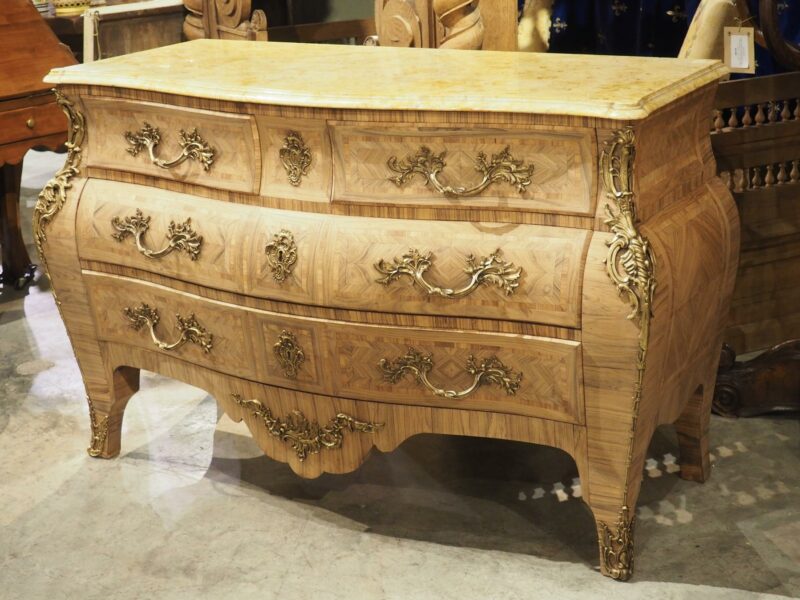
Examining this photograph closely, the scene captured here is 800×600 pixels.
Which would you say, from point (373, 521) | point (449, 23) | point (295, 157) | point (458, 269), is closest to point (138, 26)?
point (449, 23)

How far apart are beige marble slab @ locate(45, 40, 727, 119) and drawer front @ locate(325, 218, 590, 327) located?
0.25 metres

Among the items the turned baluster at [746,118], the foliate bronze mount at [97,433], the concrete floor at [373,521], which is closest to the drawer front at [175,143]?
the foliate bronze mount at [97,433]

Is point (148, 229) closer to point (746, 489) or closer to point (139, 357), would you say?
point (139, 357)

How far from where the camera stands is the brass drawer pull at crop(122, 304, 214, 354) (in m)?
2.58

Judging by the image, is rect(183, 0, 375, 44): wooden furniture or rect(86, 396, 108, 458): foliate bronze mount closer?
rect(86, 396, 108, 458): foliate bronze mount

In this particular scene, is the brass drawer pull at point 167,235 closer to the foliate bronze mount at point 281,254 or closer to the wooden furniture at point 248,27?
the foliate bronze mount at point 281,254

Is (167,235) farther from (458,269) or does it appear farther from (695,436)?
(695,436)

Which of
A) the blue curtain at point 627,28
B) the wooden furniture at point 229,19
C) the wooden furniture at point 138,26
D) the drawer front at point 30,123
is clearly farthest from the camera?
the wooden furniture at point 138,26

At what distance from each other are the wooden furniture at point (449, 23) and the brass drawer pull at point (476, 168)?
90 cm

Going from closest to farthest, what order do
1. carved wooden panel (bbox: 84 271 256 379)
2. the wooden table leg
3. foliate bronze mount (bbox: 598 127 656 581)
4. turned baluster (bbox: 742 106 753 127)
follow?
foliate bronze mount (bbox: 598 127 656 581)
carved wooden panel (bbox: 84 271 256 379)
turned baluster (bbox: 742 106 753 127)
the wooden table leg

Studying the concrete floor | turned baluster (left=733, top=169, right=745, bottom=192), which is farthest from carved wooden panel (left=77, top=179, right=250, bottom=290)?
turned baluster (left=733, top=169, right=745, bottom=192)

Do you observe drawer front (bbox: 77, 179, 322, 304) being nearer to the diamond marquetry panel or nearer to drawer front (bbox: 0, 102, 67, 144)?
the diamond marquetry panel

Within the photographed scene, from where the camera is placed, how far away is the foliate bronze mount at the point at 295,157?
2318mm

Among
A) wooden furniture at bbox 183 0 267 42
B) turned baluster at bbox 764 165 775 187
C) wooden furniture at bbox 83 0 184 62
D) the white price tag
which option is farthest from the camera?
wooden furniture at bbox 83 0 184 62
